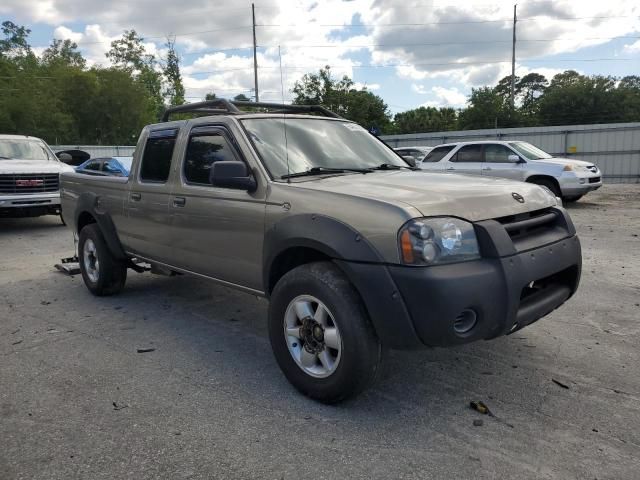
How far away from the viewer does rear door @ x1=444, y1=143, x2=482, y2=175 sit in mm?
13359

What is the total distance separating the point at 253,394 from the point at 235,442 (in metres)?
0.58

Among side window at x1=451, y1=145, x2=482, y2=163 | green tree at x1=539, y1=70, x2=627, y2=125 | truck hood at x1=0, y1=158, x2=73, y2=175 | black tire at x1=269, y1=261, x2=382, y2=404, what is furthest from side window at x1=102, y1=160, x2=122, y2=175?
green tree at x1=539, y1=70, x2=627, y2=125

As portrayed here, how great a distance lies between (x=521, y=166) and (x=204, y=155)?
1040cm

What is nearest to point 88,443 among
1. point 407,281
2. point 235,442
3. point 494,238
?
point 235,442

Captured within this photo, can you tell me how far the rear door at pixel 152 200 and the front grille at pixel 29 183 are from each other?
6651 mm

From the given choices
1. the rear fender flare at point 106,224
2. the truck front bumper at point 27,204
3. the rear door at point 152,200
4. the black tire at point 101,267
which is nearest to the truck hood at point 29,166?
the truck front bumper at point 27,204

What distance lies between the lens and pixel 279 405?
331 cm

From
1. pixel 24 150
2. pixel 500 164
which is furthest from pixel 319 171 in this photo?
pixel 24 150

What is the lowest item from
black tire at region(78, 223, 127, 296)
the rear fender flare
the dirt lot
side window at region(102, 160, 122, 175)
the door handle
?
the dirt lot

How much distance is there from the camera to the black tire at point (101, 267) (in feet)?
18.7

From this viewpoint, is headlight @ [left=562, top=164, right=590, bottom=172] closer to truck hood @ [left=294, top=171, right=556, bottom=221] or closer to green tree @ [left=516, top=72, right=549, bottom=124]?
Answer: truck hood @ [left=294, top=171, right=556, bottom=221]

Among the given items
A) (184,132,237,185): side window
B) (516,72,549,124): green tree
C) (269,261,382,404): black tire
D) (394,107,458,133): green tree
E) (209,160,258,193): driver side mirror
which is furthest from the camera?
(516,72,549,124): green tree

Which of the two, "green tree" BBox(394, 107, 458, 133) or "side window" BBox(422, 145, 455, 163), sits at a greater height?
"green tree" BBox(394, 107, 458, 133)

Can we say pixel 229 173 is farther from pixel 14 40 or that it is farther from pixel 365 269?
pixel 14 40
